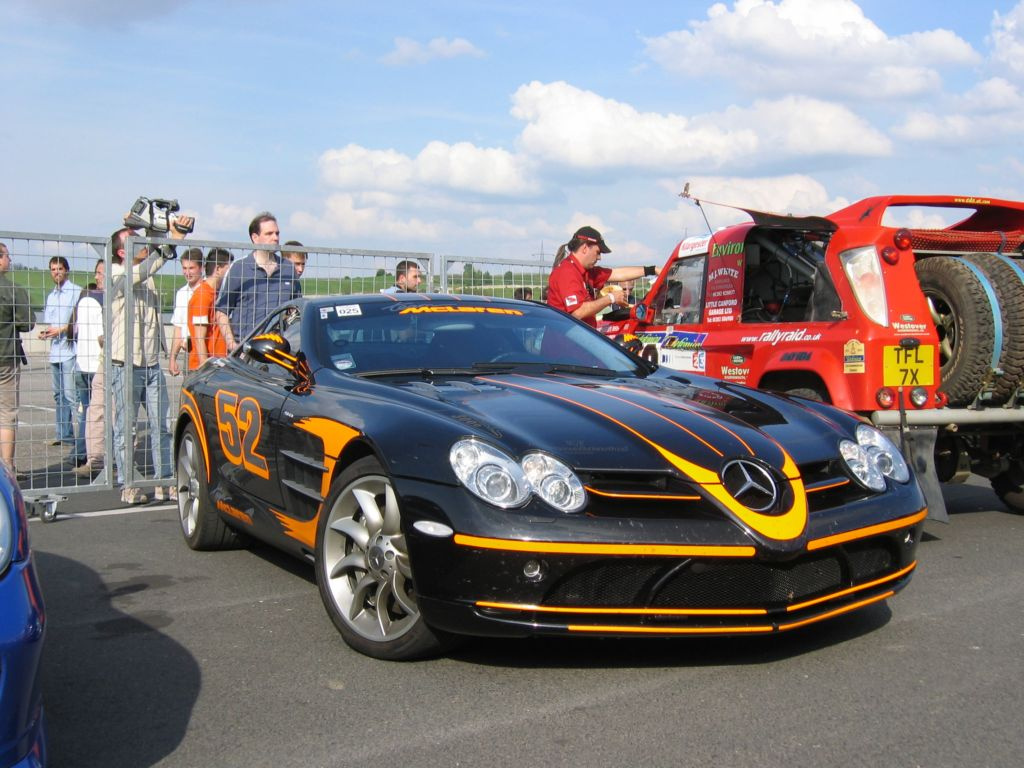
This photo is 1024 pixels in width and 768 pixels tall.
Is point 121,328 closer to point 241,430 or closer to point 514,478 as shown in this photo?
point 241,430

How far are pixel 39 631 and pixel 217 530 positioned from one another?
11.1 feet

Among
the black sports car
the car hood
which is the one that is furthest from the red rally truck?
the black sports car

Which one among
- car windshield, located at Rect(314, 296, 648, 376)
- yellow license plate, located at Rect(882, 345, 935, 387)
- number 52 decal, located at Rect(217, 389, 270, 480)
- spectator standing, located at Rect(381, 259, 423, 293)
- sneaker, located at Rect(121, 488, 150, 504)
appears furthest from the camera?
spectator standing, located at Rect(381, 259, 423, 293)

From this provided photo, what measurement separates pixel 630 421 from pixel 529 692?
1.02 meters

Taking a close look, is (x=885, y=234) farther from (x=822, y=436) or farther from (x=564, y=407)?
(x=564, y=407)

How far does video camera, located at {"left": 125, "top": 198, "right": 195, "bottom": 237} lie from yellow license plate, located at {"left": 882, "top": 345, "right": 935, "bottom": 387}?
5.11m

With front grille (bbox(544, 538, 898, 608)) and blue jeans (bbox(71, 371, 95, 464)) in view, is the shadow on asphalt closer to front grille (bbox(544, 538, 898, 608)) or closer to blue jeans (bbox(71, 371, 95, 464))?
front grille (bbox(544, 538, 898, 608))

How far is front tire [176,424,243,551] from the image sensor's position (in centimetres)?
590

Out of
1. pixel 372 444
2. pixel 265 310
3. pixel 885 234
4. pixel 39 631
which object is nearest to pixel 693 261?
pixel 885 234

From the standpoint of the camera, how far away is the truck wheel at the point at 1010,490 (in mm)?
7133

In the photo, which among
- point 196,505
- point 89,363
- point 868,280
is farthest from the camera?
point 89,363

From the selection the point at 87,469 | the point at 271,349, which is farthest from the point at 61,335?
the point at 271,349

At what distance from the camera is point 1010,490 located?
23.6 feet

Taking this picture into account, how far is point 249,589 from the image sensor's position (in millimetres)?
5164
